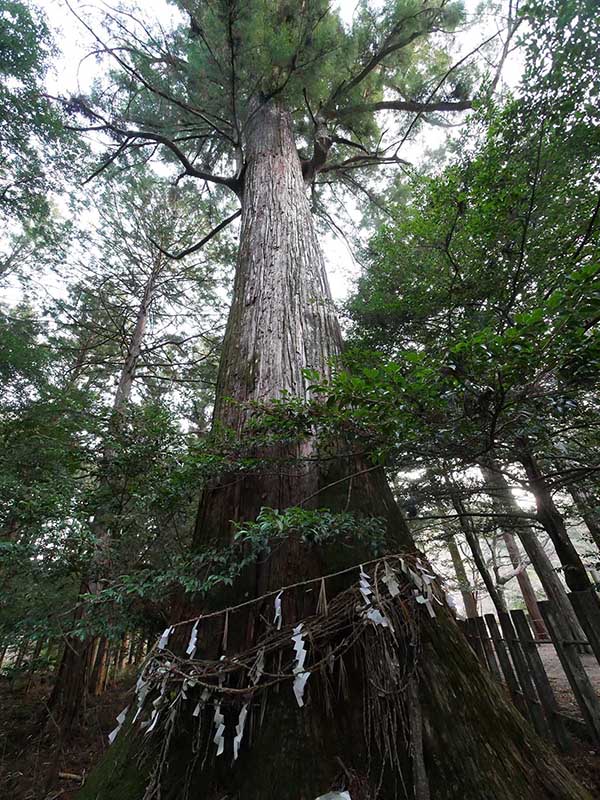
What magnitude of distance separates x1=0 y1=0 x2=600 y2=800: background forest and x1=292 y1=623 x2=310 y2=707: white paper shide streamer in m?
0.28

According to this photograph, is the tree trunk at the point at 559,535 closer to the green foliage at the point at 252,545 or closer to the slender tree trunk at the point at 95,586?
the green foliage at the point at 252,545

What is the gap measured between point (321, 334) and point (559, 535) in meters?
2.78

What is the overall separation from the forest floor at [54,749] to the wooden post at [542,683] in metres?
0.09

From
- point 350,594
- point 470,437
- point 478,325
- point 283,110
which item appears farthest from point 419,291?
point 283,110

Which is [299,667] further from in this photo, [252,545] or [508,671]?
[508,671]

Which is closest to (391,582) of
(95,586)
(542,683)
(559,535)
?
(542,683)

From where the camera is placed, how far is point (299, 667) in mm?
927

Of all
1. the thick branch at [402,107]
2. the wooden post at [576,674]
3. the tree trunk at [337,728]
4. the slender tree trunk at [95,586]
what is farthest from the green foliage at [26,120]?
the wooden post at [576,674]

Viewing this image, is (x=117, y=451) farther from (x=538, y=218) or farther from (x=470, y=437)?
(x=538, y=218)

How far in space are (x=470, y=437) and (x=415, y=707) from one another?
84cm

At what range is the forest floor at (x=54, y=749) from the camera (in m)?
2.27

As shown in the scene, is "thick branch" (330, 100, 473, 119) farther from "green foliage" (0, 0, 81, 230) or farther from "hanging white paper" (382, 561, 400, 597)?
"hanging white paper" (382, 561, 400, 597)

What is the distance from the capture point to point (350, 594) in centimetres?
109

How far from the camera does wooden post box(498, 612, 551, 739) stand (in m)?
2.45
